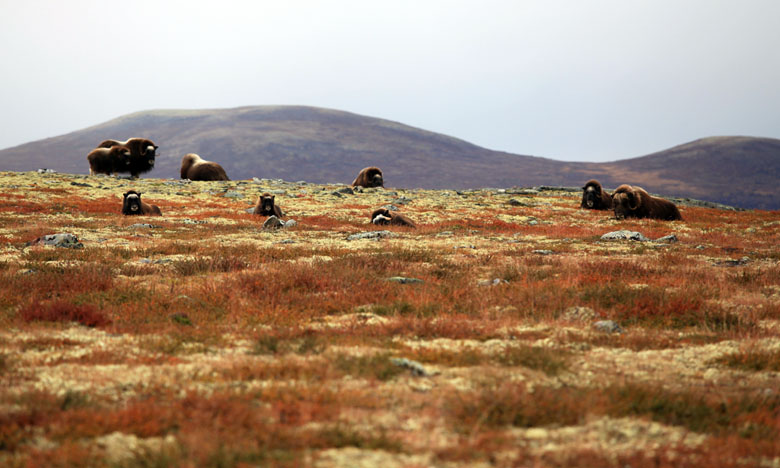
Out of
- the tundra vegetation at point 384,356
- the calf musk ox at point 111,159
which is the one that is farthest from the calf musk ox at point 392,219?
the calf musk ox at point 111,159

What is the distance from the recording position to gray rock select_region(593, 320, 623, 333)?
8.97m

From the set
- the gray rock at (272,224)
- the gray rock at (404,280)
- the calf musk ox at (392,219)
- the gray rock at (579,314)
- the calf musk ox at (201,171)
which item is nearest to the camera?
the gray rock at (579,314)

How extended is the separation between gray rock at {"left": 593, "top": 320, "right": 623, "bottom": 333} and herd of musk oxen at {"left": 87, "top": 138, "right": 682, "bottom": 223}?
18.2 metres

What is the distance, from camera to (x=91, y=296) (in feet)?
34.5

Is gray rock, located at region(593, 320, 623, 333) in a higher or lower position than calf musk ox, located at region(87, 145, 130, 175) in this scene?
lower

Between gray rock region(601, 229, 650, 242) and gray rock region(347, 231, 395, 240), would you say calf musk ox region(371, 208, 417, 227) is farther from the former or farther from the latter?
gray rock region(601, 229, 650, 242)

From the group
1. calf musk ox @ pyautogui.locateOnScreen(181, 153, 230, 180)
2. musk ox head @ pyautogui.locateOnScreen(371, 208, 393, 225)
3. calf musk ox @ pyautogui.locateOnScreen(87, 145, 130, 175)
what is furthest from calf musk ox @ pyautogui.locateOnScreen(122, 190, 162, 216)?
calf musk ox @ pyautogui.locateOnScreen(181, 153, 230, 180)

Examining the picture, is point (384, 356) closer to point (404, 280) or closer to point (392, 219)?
point (404, 280)

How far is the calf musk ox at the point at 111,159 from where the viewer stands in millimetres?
50656

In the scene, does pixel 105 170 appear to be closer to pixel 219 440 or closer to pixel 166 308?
pixel 166 308

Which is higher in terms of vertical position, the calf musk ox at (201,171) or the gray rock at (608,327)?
the calf musk ox at (201,171)

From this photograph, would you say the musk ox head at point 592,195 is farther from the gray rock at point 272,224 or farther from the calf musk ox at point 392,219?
the gray rock at point 272,224

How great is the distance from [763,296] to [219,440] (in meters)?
10.9

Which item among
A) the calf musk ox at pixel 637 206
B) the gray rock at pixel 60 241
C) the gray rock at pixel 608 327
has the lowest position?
the gray rock at pixel 608 327
